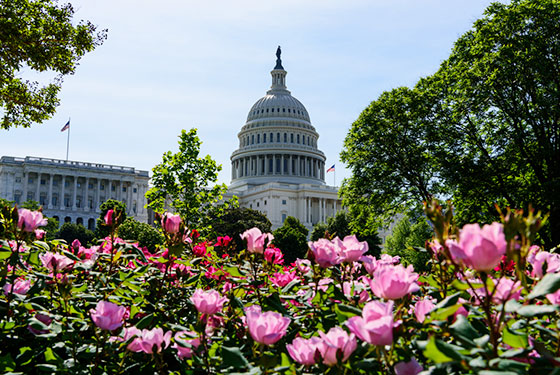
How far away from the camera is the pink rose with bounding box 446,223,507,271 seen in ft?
6.79

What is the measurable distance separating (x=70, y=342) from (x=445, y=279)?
2449 mm

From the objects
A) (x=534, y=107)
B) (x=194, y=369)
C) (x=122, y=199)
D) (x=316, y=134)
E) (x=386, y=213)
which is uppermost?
(x=316, y=134)

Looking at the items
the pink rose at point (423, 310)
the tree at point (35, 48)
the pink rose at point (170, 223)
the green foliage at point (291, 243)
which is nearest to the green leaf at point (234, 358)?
the pink rose at point (423, 310)

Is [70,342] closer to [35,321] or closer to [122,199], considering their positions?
[35,321]

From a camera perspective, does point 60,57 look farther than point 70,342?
Yes

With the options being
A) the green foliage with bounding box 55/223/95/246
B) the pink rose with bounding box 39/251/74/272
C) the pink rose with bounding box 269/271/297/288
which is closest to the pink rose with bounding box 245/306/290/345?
the pink rose with bounding box 39/251/74/272

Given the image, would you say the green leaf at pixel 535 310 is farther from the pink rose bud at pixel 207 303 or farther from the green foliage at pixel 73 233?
the green foliage at pixel 73 233

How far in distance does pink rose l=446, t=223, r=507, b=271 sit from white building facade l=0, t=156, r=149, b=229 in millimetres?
111506

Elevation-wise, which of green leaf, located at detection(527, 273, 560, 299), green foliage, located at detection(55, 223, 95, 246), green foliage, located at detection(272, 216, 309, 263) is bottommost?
green leaf, located at detection(527, 273, 560, 299)

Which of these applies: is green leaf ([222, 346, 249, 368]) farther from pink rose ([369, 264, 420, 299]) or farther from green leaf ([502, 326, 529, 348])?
green leaf ([502, 326, 529, 348])

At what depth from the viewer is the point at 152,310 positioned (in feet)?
12.7

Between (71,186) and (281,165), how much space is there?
4841 cm

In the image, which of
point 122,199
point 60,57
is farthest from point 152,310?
point 122,199

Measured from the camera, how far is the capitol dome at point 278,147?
129 metres
